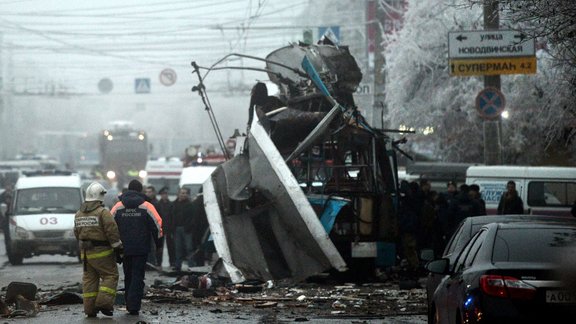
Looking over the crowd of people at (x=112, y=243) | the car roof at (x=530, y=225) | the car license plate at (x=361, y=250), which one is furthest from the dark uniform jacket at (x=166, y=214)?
the car roof at (x=530, y=225)

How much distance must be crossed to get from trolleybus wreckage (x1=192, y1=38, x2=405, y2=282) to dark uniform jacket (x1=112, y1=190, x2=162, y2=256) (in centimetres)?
315

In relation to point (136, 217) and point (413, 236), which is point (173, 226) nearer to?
point (413, 236)

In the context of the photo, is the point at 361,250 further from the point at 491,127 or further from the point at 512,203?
the point at 491,127

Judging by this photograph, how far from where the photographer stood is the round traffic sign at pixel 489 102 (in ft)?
71.7

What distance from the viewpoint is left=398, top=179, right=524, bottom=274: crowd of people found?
20.6 metres

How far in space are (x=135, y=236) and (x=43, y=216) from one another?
529 inches

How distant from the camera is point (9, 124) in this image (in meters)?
117

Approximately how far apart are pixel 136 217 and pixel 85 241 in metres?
0.75

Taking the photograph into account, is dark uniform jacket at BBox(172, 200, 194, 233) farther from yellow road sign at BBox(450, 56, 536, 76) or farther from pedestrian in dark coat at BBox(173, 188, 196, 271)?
yellow road sign at BBox(450, 56, 536, 76)

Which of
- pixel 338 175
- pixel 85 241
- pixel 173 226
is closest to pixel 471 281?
pixel 85 241

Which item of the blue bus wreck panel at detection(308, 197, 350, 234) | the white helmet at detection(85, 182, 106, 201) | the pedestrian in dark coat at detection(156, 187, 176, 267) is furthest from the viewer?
the pedestrian in dark coat at detection(156, 187, 176, 267)

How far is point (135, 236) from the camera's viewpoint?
14164 millimetres

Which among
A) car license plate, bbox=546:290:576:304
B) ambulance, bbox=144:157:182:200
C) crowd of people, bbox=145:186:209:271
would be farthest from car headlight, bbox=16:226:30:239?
car license plate, bbox=546:290:576:304

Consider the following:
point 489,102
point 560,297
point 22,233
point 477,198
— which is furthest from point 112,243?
point 22,233
